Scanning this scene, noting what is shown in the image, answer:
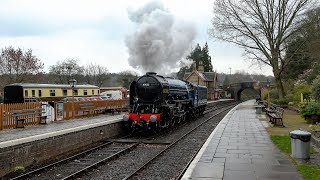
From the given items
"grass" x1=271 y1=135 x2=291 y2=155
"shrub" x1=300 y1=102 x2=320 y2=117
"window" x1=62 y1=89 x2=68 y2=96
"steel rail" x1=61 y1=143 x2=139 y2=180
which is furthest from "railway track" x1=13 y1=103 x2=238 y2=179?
"window" x1=62 y1=89 x2=68 y2=96

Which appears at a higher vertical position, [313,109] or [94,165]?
[313,109]

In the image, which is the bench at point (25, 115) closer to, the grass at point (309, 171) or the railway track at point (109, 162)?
the railway track at point (109, 162)

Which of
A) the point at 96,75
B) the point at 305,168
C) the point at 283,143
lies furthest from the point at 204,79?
the point at 305,168

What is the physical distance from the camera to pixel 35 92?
2997 centimetres

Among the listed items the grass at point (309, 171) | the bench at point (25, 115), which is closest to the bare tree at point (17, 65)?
the bench at point (25, 115)

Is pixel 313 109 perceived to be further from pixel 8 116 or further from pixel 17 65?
pixel 17 65

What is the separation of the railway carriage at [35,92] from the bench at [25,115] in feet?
40.8

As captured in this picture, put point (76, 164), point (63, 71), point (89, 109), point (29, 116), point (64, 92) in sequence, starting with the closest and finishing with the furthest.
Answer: point (76, 164) → point (29, 116) → point (89, 109) → point (64, 92) → point (63, 71)

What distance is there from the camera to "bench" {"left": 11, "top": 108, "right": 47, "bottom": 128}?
1480cm

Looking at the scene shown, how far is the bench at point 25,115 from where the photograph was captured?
14.8m

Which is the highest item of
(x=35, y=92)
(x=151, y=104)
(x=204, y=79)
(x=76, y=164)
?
(x=204, y=79)

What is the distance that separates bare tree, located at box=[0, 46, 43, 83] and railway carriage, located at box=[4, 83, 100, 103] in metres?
6.33

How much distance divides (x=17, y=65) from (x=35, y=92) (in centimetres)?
976

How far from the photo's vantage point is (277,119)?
1758cm
